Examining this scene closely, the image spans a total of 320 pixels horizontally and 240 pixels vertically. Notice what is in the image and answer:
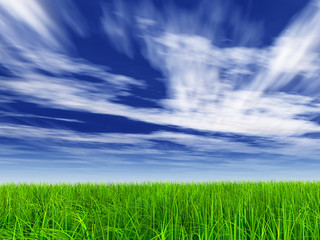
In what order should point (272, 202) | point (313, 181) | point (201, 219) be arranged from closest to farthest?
1. point (201, 219)
2. point (272, 202)
3. point (313, 181)

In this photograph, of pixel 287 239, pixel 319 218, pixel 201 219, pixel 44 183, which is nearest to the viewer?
pixel 287 239

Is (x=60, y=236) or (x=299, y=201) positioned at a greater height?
(x=299, y=201)

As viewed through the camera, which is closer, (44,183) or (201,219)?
(201,219)

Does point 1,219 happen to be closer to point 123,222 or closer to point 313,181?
point 123,222

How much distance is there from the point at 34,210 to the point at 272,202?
4303 millimetres

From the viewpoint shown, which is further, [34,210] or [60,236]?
[34,210]

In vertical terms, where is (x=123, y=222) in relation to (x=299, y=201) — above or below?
below

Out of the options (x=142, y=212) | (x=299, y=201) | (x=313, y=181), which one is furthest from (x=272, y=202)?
(x=313, y=181)

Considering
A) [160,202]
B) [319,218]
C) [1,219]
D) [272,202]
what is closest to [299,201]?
[272,202]

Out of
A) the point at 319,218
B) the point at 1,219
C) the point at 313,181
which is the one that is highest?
the point at 313,181

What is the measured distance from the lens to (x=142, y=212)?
4844mm

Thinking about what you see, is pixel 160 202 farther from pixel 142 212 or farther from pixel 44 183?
pixel 44 183

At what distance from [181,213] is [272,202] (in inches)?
86.6

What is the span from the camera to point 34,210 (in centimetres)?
518
